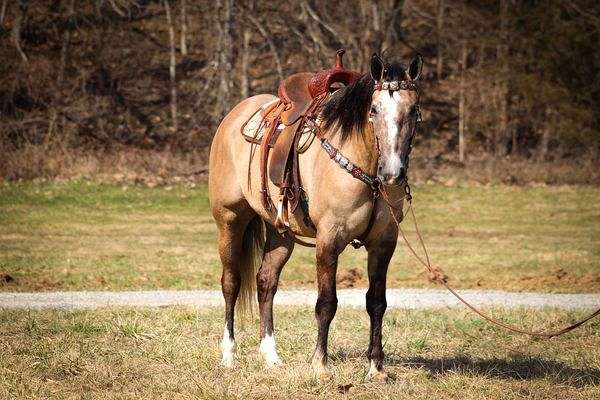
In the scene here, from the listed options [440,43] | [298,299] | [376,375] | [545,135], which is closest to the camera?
[376,375]

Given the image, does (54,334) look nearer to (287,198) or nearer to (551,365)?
(287,198)

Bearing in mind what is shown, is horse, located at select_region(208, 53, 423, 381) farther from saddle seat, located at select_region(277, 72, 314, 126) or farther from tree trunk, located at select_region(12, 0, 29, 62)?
tree trunk, located at select_region(12, 0, 29, 62)

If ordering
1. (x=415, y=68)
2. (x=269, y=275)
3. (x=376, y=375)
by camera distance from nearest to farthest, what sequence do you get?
1. (x=415, y=68)
2. (x=376, y=375)
3. (x=269, y=275)

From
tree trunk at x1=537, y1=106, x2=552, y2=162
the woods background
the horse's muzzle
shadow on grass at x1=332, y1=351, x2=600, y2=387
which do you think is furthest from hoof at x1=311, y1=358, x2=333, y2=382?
tree trunk at x1=537, y1=106, x2=552, y2=162

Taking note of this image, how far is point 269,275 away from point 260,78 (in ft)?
87.5

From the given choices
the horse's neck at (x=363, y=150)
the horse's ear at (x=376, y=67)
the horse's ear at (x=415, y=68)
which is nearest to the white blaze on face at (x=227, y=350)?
the horse's neck at (x=363, y=150)

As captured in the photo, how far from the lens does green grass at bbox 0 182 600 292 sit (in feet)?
45.8

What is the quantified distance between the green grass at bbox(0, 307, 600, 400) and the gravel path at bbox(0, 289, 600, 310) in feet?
2.59

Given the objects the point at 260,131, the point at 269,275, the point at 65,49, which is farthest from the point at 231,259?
the point at 65,49

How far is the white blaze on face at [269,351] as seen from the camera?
7795 millimetres

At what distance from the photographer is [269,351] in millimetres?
7922

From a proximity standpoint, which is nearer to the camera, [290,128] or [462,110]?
[290,128]

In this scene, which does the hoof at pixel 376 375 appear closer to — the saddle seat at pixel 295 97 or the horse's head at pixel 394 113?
the horse's head at pixel 394 113

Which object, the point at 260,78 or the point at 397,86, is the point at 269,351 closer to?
the point at 397,86
